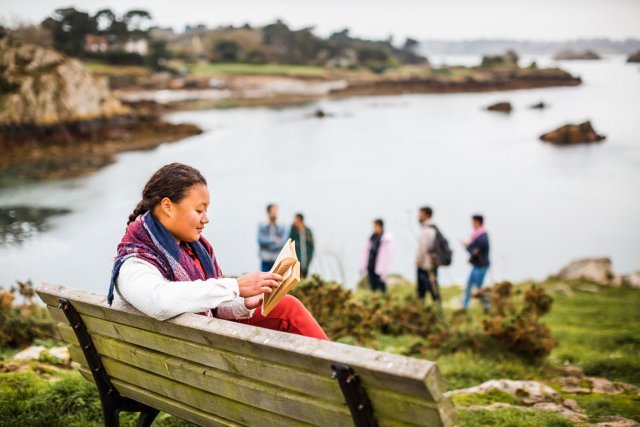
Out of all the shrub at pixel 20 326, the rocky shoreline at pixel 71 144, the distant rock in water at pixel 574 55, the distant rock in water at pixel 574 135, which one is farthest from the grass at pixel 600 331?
the distant rock in water at pixel 574 55

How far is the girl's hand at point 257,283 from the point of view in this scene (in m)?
2.31

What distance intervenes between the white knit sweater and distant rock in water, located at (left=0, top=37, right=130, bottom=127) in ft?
116

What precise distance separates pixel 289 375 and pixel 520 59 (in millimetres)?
153559

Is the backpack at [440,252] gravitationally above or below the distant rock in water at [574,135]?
below

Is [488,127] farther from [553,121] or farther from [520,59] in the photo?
[520,59]

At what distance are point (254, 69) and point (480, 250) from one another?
101177 mm

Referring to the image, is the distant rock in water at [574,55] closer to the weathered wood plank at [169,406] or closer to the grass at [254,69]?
the grass at [254,69]

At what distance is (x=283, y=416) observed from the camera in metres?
1.98

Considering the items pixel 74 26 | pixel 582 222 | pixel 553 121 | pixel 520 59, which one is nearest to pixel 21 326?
pixel 582 222

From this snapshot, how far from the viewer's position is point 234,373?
2037mm

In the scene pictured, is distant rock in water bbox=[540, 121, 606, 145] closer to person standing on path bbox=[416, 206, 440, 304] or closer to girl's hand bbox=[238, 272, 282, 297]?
person standing on path bbox=[416, 206, 440, 304]

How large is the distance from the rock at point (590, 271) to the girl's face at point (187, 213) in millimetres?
14382

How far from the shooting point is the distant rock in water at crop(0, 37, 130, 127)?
33.9 metres

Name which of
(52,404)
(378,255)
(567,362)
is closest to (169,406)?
(52,404)
